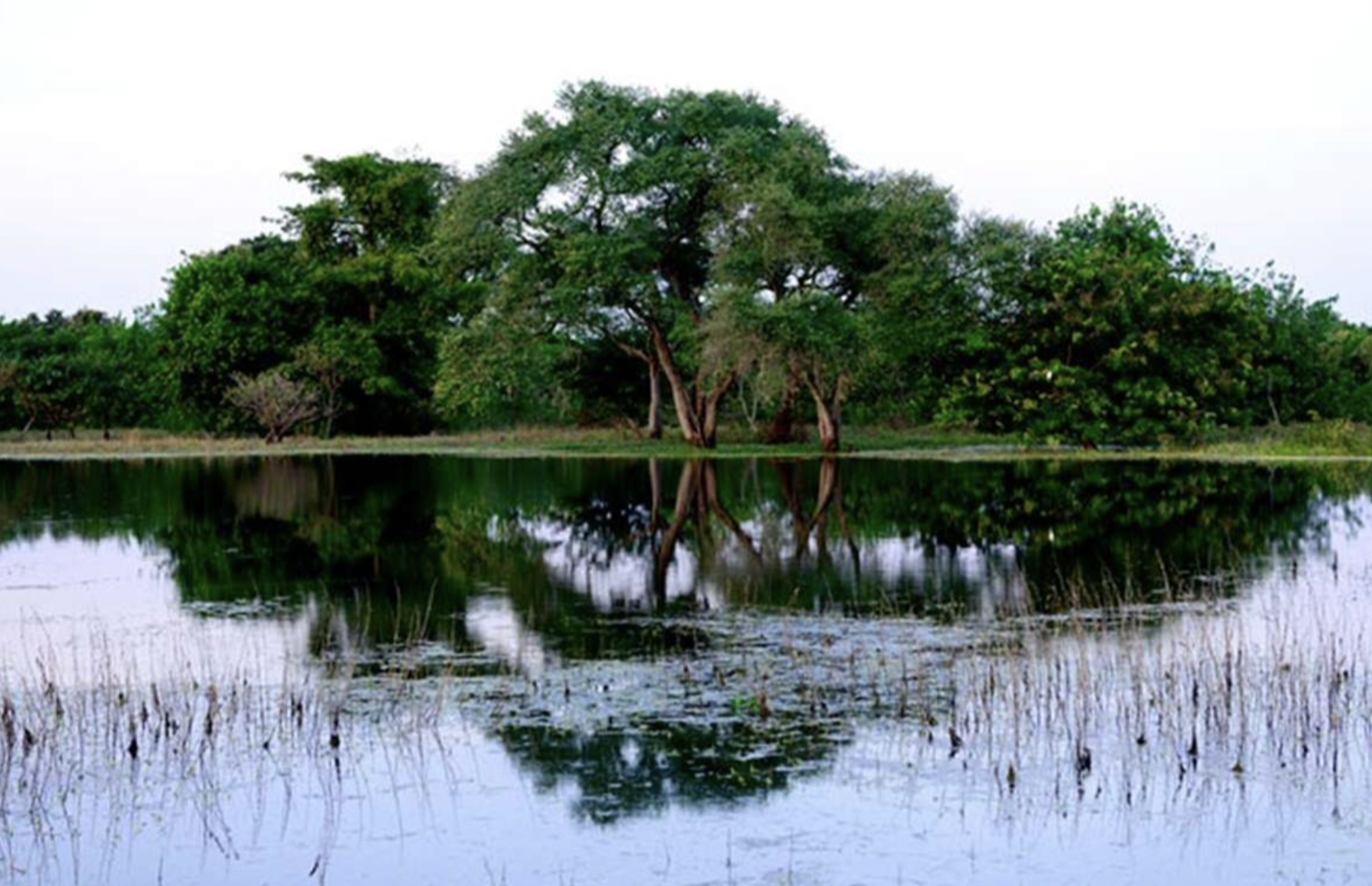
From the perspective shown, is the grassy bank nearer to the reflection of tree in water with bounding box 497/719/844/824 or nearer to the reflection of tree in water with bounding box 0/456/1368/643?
the reflection of tree in water with bounding box 0/456/1368/643

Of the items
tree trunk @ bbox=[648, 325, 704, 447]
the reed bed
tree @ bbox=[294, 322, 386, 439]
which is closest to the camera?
the reed bed

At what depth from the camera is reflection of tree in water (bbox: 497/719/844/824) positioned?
11281 millimetres

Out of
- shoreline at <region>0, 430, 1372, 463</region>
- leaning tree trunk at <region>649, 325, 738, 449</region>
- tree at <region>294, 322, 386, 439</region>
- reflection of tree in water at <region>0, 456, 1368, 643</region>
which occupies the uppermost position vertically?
tree at <region>294, 322, 386, 439</region>

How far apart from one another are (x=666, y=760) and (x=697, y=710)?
5.50 feet

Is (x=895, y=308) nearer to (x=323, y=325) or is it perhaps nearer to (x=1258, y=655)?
(x=323, y=325)

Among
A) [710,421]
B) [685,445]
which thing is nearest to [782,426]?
[710,421]

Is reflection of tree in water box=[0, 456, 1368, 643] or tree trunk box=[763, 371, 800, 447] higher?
tree trunk box=[763, 371, 800, 447]

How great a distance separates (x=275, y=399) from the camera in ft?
229

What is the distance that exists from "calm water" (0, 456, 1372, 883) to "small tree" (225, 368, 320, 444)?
138 feet

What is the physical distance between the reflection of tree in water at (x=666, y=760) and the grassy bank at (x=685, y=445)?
4066 centimetres

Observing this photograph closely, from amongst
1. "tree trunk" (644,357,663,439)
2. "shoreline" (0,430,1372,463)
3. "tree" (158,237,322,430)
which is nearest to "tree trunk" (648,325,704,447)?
"shoreline" (0,430,1372,463)

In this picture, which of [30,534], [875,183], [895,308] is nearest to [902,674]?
[30,534]

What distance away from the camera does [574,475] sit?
49.6 metres

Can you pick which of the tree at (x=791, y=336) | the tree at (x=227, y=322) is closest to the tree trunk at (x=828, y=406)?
the tree at (x=791, y=336)
